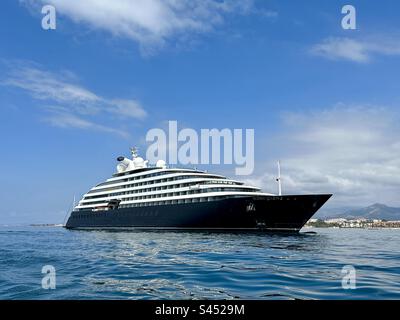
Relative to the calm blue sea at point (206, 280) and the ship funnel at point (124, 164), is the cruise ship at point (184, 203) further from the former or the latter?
the calm blue sea at point (206, 280)

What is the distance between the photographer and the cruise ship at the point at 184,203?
168 feet

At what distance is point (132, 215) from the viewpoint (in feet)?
238

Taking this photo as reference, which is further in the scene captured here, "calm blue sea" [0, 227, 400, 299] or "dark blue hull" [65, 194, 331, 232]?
"dark blue hull" [65, 194, 331, 232]

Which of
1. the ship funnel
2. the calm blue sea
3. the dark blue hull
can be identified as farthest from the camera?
the ship funnel

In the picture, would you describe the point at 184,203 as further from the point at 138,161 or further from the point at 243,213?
the point at 138,161

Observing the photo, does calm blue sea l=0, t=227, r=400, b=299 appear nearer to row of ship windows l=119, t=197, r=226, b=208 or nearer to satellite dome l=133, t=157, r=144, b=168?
row of ship windows l=119, t=197, r=226, b=208

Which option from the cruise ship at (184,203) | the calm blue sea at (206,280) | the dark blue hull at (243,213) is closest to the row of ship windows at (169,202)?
the cruise ship at (184,203)

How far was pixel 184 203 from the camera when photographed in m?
60.8

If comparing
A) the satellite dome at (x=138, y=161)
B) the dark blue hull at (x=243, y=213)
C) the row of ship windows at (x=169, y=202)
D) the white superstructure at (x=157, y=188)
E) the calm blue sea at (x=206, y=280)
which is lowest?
the calm blue sea at (x=206, y=280)

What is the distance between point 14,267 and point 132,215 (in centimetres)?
5375

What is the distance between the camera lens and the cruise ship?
51344mm

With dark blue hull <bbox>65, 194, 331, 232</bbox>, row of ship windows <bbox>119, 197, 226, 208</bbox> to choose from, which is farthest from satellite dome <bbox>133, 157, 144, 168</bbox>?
dark blue hull <bbox>65, 194, 331, 232</bbox>
